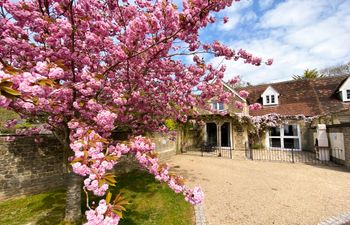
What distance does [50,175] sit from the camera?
7.46m

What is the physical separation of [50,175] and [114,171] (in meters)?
2.97

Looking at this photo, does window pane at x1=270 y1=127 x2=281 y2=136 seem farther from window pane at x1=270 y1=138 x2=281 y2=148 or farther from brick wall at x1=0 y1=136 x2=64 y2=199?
brick wall at x1=0 y1=136 x2=64 y2=199

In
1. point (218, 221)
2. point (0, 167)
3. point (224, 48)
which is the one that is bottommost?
point (218, 221)

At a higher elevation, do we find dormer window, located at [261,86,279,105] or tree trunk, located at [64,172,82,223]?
dormer window, located at [261,86,279,105]

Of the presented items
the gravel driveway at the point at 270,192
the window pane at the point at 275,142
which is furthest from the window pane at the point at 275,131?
the gravel driveway at the point at 270,192

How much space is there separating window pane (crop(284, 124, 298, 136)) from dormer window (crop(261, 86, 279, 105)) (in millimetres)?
3073

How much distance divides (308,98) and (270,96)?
3.30 m

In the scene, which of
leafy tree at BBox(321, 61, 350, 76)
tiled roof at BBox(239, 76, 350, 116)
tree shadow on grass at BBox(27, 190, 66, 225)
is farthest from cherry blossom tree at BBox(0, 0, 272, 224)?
leafy tree at BBox(321, 61, 350, 76)

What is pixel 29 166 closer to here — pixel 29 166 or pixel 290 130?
pixel 29 166

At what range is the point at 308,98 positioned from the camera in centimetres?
1823

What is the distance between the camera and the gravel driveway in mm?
5422

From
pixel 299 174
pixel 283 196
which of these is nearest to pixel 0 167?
pixel 283 196

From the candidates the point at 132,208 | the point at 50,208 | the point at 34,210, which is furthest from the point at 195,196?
the point at 34,210

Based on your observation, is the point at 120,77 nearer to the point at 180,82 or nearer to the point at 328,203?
the point at 180,82
